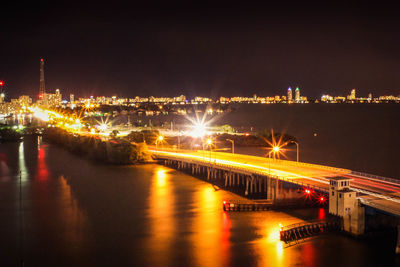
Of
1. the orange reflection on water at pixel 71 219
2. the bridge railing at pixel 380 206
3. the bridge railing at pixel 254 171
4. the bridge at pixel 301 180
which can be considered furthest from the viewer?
the bridge railing at pixel 254 171

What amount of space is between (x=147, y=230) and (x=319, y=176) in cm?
1051

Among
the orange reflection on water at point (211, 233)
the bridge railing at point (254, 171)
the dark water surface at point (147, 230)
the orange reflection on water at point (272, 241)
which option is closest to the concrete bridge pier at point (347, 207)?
the dark water surface at point (147, 230)

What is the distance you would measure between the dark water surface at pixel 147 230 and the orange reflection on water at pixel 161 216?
0.05 meters

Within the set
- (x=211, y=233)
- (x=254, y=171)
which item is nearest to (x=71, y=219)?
(x=211, y=233)

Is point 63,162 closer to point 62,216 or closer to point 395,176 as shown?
point 62,216

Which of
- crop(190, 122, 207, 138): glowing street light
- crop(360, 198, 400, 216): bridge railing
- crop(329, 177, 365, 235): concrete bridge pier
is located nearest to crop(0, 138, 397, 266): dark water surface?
crop(329, 177, 365, 235): concrete bridge pier

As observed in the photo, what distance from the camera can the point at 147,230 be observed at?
71.3 feet

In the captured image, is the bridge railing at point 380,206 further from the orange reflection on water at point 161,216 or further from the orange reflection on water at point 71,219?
the orange reflection on water at point 71,219

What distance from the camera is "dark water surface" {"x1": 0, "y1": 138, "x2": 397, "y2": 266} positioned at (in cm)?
1788

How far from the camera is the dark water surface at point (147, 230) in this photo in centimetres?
1788

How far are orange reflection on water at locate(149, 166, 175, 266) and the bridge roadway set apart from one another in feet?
12.3

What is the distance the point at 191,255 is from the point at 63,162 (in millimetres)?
29963

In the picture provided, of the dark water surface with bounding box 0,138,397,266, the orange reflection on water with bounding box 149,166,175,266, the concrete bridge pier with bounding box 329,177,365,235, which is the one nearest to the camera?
the dark water surface with bounding box 0,138,397,266

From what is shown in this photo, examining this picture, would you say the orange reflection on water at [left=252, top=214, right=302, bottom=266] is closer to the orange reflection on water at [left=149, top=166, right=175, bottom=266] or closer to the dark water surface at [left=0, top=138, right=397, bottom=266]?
the dark water surface at [left=0, top=138, right=397, bottom=266]
